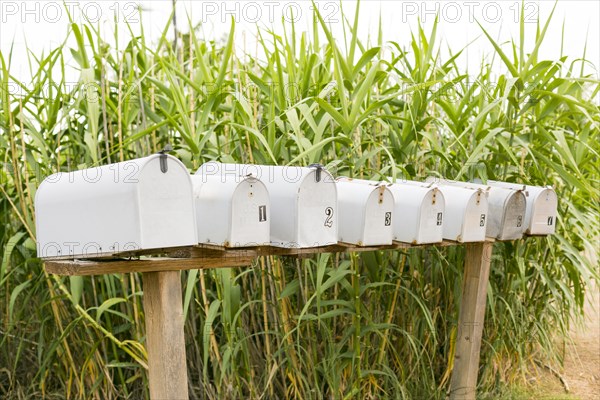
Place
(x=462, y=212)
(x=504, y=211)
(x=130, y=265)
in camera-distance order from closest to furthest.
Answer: (x=130, y=265) < (x=462, y=212) < (x=504, y=211)

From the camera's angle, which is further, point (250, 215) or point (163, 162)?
point (250, 215)

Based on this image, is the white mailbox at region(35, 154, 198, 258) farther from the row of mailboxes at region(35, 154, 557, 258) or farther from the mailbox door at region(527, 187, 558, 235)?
the mailbox door at region(527, 187, 558, 235)

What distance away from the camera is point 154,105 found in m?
2.62

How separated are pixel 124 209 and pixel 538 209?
1.49 metres

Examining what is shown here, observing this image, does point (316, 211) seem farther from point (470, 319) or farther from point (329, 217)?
point (470, 319)

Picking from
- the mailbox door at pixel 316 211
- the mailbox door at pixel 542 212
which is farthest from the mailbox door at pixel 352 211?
the mailbox door at pixel 542 212

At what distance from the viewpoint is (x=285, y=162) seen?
2.43 m

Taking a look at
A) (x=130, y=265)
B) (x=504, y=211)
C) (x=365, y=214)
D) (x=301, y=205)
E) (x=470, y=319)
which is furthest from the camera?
(x=470, y=319)

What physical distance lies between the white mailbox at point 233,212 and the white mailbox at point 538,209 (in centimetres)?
108

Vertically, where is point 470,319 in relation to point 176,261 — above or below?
below

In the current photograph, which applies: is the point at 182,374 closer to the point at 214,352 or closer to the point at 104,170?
the point at 104,170

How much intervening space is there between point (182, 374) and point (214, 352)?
2.58ft

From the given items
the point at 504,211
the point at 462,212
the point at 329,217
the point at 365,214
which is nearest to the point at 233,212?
the point at 329,217

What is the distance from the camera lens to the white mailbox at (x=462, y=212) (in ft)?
7.09
